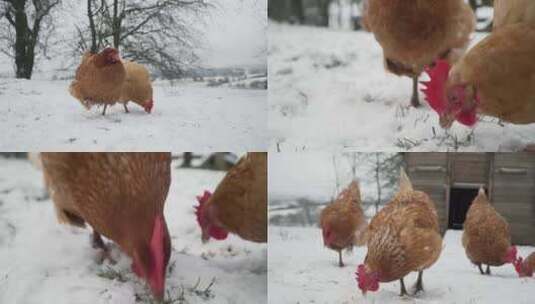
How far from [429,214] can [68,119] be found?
3.42 feet

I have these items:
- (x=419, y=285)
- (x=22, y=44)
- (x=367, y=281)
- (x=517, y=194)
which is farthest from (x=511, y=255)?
(x=22, y=44)

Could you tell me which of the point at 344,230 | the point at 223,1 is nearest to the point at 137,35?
the point at 223,1

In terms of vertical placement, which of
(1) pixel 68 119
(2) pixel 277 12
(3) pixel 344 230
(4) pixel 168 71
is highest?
(2) pixel 277 12

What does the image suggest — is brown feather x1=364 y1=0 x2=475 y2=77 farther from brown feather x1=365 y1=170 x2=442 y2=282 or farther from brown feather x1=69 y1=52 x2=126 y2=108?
brown feather x1=69 y1=52 x2=126 y2=108

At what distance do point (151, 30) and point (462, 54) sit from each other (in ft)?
2.80

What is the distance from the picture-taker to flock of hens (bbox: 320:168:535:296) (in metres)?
1.51

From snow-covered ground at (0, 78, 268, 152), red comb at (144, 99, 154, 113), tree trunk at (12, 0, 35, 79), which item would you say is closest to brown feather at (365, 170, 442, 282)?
snow-covered ground at (0, 78, 268, 152)

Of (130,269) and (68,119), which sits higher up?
(68,119)

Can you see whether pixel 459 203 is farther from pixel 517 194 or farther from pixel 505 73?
pixel 505 73

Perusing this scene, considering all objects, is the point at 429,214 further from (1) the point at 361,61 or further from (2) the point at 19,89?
(2) the point at 19,89

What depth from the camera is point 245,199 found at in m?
1.56

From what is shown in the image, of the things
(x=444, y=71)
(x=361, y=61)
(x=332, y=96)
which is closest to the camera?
(x=444, y=71)

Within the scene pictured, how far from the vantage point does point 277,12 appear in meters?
1.78

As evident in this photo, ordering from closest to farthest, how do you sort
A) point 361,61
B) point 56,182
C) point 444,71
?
point 444,71 → point 56,182 → point 361,61
